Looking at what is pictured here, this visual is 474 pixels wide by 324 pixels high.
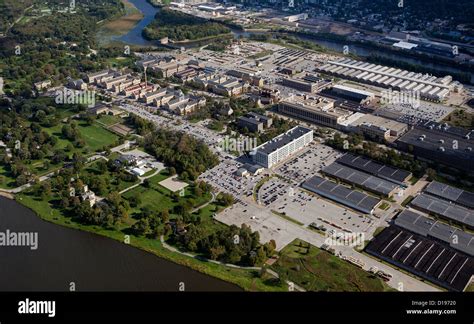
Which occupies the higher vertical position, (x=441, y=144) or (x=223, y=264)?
(x=441, y=144)

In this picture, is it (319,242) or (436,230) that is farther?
(436,230)

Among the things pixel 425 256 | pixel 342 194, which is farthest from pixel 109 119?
pixel 425 256

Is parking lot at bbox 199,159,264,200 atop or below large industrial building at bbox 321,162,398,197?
below

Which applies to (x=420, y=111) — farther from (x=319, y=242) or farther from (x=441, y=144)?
(x=319, y=242)

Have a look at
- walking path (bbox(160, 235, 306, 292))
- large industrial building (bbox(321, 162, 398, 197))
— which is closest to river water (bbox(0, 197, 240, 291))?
walking path (bbox(160, 235, 306, 292))

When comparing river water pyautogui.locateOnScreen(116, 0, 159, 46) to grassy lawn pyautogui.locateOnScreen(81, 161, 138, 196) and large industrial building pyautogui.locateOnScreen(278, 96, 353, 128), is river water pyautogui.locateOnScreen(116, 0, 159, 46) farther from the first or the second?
grassy lawn pyautogui.locateOnScreen(81, 161, 138, 196)

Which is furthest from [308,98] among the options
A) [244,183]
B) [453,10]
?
[453,10]

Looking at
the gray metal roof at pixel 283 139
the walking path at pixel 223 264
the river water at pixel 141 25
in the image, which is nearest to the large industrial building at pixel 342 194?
the gray metal roof at pixel 283 139
